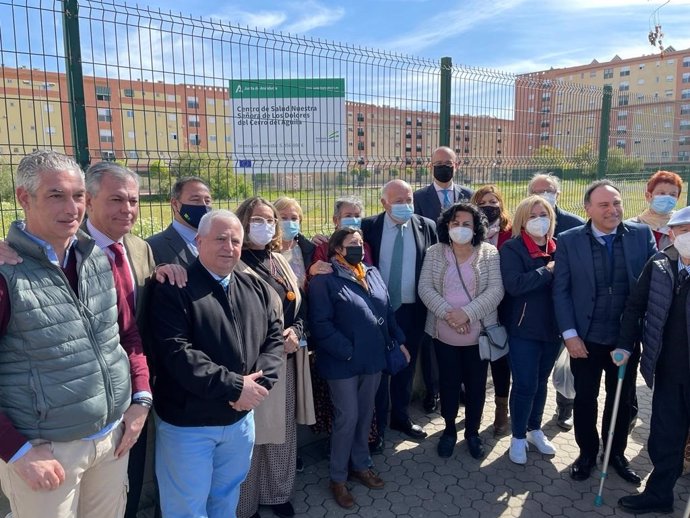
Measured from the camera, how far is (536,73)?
23.9 ft

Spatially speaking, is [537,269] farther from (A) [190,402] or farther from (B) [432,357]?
(A) [190,402]

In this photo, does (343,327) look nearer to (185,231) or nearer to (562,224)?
(185,231)

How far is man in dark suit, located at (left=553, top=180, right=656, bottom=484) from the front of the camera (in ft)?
11.2

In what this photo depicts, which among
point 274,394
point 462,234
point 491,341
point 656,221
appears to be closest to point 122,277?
point 274,394

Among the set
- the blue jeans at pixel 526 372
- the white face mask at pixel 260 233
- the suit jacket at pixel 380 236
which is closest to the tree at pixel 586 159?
the suit jacket at pixel 380 236

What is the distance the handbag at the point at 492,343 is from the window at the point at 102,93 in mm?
3280

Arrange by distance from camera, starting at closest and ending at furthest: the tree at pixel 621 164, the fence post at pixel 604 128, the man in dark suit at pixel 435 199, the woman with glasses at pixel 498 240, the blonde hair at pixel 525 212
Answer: the blonde hair at pixel 525 212 < the woman with glasses at pixel 498 240 < the man in dark suit at pixel 435 199 < the fence post at pixel 604 128 < the tree at pixel 621 164

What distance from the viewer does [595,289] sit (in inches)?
135

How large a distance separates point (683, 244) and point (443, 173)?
90.4 inches

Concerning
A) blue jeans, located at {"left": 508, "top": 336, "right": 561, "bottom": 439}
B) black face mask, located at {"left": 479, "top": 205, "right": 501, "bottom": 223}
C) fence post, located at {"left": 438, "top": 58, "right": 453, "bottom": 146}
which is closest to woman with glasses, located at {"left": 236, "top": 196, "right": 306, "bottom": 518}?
blue jeans, located at {"left": 508, "top": 336, "right": 561, "bottom": 439}

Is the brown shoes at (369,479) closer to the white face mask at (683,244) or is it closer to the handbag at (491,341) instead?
the handbag at (491,341)

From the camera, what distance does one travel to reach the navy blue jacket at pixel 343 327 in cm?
319

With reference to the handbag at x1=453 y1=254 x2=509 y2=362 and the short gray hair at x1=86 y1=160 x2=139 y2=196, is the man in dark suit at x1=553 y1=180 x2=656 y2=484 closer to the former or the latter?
the handbag at x1=453 y1=254 x2=509 y2=362

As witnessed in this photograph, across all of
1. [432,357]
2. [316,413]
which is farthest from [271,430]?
[432,357]
